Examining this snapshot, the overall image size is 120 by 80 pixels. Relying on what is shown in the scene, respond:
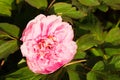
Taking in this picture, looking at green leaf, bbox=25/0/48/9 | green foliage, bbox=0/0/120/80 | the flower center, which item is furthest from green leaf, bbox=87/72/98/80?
green leaf, bbox=25/0/48/9

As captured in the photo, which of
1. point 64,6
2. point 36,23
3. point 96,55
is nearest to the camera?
point 36,23

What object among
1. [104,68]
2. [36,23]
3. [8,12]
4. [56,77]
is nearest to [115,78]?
[104,68]

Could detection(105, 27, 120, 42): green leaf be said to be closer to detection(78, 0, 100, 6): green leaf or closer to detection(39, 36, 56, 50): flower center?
detection(78, 0, 100, 6): green leaf

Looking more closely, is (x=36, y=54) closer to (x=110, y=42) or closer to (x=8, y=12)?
(x=8, y=12)

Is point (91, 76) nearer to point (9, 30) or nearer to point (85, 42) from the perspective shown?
point (85, 42)

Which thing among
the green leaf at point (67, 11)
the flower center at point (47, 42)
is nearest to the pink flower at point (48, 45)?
the flower center at point (47, 42)
